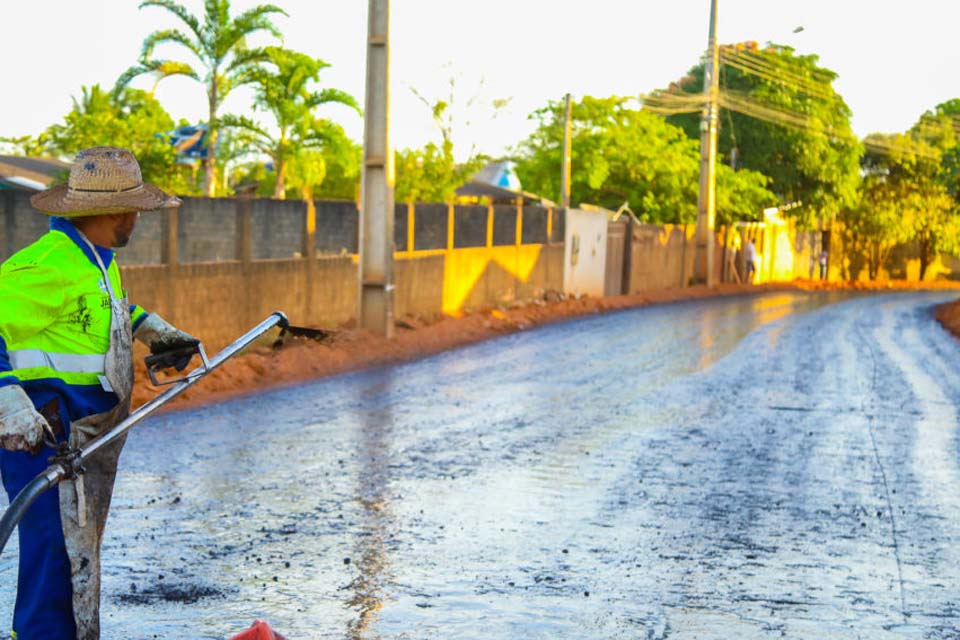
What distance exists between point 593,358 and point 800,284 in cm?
3395

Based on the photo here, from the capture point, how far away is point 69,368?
14.6 ft

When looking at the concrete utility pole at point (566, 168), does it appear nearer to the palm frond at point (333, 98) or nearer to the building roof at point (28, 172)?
the palm frond at point (333, 98)

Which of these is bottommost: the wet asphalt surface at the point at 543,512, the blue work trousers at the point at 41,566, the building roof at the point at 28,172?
the wet asphalt surface at the point at 543,512

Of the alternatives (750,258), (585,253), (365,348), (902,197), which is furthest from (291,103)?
(902,197)

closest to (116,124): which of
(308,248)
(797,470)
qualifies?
(308,248)

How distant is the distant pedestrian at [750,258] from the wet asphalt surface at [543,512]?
3147 centimetres

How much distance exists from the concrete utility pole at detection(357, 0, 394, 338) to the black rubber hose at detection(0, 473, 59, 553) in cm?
1487

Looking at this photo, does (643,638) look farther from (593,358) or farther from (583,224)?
(583,224)

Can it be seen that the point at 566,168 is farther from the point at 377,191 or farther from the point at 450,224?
the point at 377,191

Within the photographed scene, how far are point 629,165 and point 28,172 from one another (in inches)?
760

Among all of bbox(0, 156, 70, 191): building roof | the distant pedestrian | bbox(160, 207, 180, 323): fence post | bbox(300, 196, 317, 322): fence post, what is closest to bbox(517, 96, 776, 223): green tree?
the distant pedestrian

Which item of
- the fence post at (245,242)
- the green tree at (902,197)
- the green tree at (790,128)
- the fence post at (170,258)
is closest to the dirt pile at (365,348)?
the fence post at (245,242)

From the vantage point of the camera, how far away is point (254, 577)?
6633 millimetres

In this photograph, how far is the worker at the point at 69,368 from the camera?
434 centimetres
